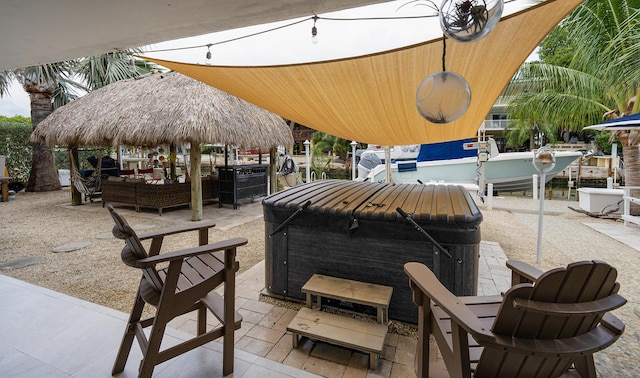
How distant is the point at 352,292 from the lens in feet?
7.82

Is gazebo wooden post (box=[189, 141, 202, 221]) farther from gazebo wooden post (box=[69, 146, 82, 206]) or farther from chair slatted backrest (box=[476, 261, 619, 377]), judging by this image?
chair slatted backrest (box=[476, 261, 619, 377])

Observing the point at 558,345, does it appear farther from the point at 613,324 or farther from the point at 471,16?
the point at 471,16

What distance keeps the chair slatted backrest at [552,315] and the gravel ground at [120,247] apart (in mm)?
1478

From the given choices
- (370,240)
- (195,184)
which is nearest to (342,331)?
(370,240)

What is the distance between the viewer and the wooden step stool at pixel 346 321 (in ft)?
6.73

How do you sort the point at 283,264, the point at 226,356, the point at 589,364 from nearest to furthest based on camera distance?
the point at 589,364, the point at 226,356, the point at 283,264

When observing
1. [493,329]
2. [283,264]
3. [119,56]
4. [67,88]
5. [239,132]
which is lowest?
[283,264]

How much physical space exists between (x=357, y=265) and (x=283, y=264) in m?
0.71

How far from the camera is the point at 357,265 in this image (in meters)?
2.61

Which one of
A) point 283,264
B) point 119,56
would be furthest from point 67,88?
point 283,264

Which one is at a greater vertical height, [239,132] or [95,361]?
[239,132]

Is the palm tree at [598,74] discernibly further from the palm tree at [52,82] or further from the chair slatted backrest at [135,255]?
the palm tree at [52,82]

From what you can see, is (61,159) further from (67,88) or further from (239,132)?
(239,132)

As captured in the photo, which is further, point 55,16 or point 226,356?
point 55,16
